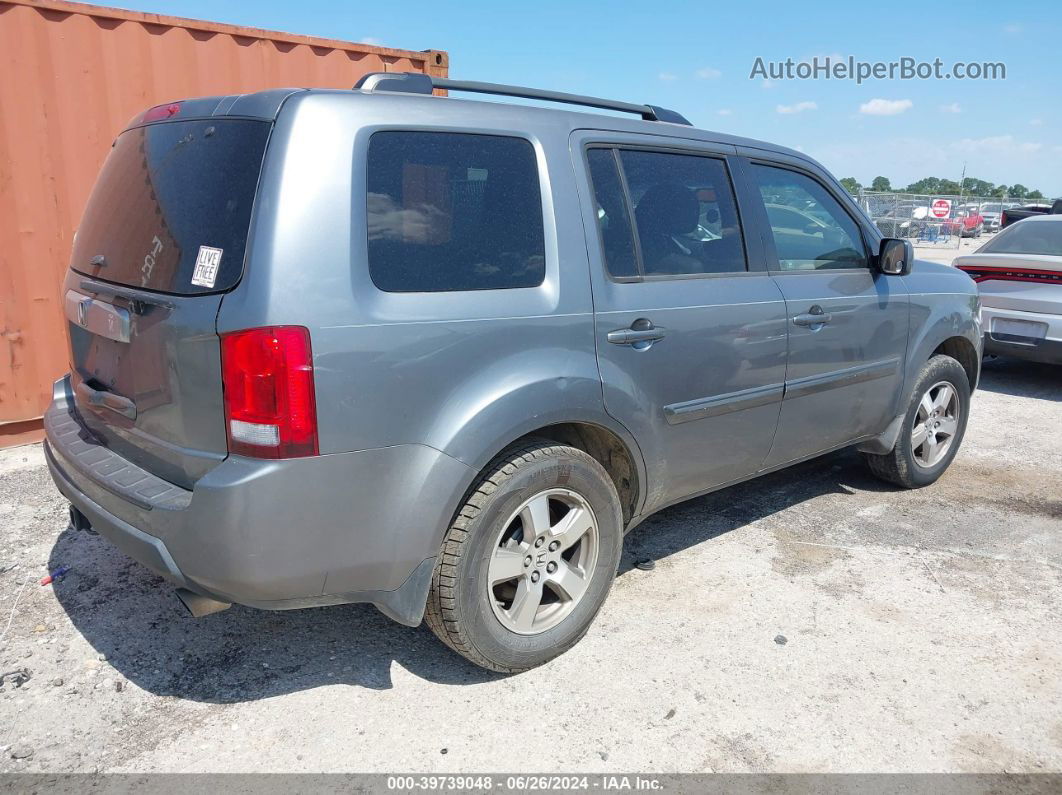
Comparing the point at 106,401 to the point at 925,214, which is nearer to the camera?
the point at 106,401

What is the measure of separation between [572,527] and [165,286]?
1.56 m

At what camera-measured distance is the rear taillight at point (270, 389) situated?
2.22m

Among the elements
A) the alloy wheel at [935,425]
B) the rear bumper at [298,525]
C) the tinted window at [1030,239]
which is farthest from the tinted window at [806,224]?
A: the tinted window at [1030,239]

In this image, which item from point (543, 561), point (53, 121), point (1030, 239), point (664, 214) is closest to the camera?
point (543, 561)

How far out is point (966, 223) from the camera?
30266 mm

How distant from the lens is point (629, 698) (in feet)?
9.32

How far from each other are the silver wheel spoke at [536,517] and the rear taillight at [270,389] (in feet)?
2.85

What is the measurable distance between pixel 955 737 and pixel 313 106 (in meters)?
2.80

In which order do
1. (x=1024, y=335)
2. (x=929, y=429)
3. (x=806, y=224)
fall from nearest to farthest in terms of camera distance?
(x=806, y=224) < (x=929, y=429) < (x=1024, y=335)

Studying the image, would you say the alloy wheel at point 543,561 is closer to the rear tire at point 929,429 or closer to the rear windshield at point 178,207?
the rear windshield at point 178,207

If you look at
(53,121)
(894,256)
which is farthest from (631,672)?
(53,121)

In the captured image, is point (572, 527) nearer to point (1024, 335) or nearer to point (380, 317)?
point (380, 317)

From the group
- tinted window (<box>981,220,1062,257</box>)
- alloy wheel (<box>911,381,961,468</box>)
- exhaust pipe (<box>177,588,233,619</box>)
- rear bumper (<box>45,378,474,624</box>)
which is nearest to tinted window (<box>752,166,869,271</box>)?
alloy wheel (<box>911,381,961,468</box>)

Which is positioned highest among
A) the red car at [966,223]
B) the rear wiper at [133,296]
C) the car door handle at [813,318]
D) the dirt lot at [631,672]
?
the red car at [966,223]
